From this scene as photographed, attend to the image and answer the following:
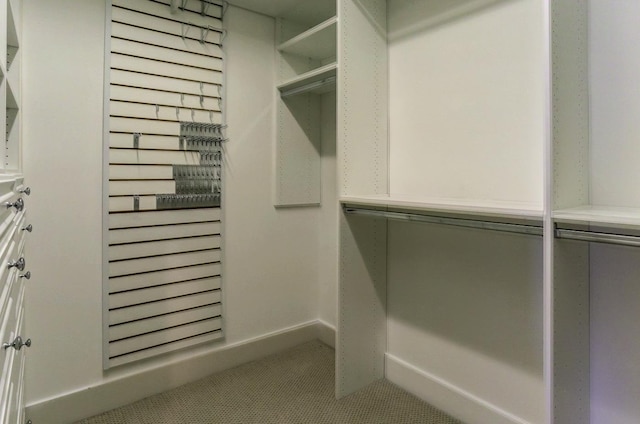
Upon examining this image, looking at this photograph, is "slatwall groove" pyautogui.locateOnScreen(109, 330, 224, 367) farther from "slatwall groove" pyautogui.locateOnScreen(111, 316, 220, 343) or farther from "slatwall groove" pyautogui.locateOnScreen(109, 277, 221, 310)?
"slatwall groove" pyautogui.locateOnScreen(109, 277, 221, 310)

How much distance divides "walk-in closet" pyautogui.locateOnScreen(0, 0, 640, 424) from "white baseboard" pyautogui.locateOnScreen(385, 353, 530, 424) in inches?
0.4

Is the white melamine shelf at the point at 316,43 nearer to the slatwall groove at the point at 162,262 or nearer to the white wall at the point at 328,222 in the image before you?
the white wall at the point at 328,222

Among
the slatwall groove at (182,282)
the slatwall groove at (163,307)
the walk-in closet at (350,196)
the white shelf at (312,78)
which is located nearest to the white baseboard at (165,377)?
the walk-in closet at (350,196)

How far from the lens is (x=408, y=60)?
2.31 metres

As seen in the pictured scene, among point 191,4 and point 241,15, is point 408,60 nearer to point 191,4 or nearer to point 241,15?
point 241,15

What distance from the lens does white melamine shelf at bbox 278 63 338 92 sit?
7.84 feet

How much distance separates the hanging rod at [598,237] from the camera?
1.15 meters

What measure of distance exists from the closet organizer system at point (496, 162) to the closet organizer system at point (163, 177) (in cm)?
56

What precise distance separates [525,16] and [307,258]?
2293mm

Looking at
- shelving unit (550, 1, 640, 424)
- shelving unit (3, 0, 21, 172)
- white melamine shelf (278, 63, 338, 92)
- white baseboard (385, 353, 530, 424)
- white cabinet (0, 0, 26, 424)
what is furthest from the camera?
white melamine shelf (278, 63, 338, 92)

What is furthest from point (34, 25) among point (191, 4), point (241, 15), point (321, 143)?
point (321, 143)

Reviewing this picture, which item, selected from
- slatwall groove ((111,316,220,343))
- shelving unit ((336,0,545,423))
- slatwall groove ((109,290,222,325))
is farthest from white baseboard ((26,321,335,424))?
shelving unit ((336,0,545,423))

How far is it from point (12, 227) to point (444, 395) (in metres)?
2.30

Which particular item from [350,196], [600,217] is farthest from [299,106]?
[600,217]
